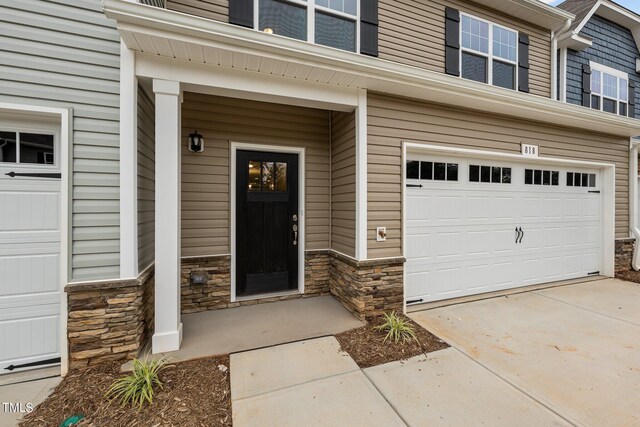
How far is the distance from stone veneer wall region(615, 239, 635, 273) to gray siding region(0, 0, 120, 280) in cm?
804

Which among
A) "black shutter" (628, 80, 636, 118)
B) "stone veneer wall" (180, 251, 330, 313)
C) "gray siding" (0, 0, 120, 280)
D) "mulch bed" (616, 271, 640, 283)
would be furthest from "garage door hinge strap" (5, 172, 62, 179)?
"black shutter" (628, 80, 636, 118)

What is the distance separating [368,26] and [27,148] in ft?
13.2

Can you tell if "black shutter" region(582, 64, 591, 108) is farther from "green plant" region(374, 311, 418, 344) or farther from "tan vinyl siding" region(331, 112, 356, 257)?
"green plant" region(374, 311, 418, 344)

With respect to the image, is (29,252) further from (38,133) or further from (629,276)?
(629,276)

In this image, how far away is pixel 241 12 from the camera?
11.0ft

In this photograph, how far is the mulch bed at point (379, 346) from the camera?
262 cm

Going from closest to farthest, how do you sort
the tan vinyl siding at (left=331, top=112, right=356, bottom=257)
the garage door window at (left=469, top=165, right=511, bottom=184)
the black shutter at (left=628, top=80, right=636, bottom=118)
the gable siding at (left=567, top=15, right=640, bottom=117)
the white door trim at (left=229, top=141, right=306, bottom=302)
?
the tan vinyl siding at (left=331, top=112, right=356, bottom=257), the white door trim at (left=229, top=141, right=306, bottom=302), the garage door window at (left=469, top=165, right=511, bottom=184), the gable siding at (left=567, top=15, right=640, bottom=117), the black shutter at (left=628, top=80, right=636, bottom=118)

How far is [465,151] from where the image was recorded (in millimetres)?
3961

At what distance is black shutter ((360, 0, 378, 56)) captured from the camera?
3799 millimetres

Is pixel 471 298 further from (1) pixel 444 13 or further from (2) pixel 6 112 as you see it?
(2) pixel 6 112

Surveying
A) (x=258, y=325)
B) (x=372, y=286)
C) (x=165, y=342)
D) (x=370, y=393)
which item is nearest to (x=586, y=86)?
(x=372, y=286)

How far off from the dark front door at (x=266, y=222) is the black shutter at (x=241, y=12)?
1532 millimetres

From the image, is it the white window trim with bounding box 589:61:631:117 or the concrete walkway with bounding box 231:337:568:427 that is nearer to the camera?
the concrete walkway with bounding box 231:337:568:427

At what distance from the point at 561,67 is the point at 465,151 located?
12.2ft
